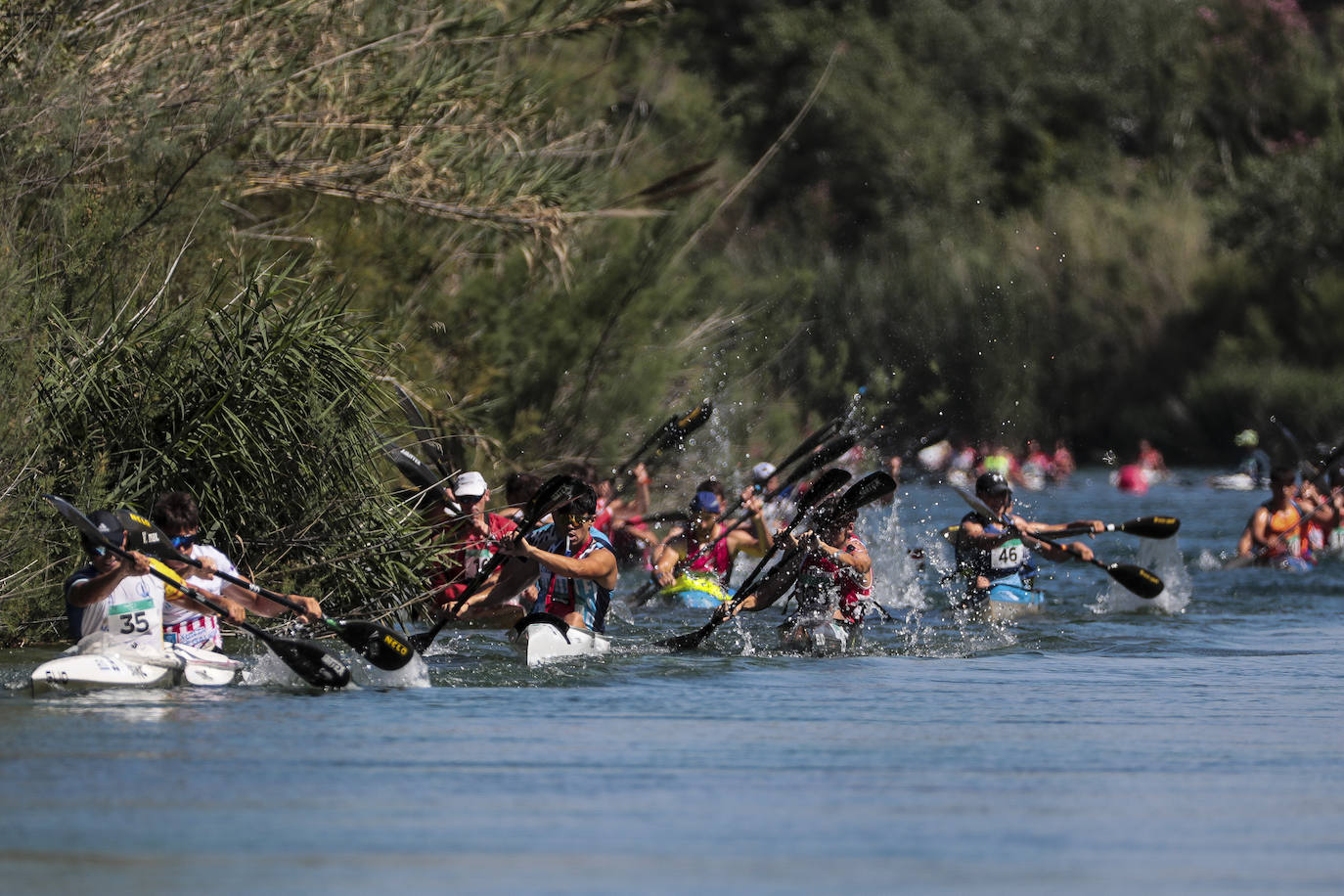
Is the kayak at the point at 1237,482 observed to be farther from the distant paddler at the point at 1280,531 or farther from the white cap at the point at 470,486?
the white cap at the point at 470,486

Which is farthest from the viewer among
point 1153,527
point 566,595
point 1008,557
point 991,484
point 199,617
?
point 1153,527

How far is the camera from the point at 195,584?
38.4 feet

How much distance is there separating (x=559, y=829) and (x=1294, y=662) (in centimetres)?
813

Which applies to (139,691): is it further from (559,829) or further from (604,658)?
(559,829)

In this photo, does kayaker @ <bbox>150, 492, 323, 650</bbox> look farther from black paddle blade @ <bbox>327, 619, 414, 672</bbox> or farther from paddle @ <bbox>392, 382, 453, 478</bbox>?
paddle @ <bbox>392, 382, 453, 478</bbox>

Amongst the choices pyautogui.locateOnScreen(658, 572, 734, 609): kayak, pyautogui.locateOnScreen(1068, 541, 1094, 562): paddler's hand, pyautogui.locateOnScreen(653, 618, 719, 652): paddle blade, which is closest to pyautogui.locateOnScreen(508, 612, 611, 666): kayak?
pyautogui.locateOnScreen(653, 618, 719, 652): paddle blade

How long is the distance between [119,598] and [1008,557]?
828 cm

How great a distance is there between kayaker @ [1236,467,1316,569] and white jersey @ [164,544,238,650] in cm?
1342

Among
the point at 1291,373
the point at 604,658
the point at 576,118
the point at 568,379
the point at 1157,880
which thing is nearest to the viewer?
the point at 1157,880

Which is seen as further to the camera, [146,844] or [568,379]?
[568,379]

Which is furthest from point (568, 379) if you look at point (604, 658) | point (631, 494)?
point (604, 658)

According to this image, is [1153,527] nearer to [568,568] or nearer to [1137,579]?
[1137,579]

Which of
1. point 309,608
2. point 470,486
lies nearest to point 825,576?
point 470,486

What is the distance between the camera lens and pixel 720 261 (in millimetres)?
27391
